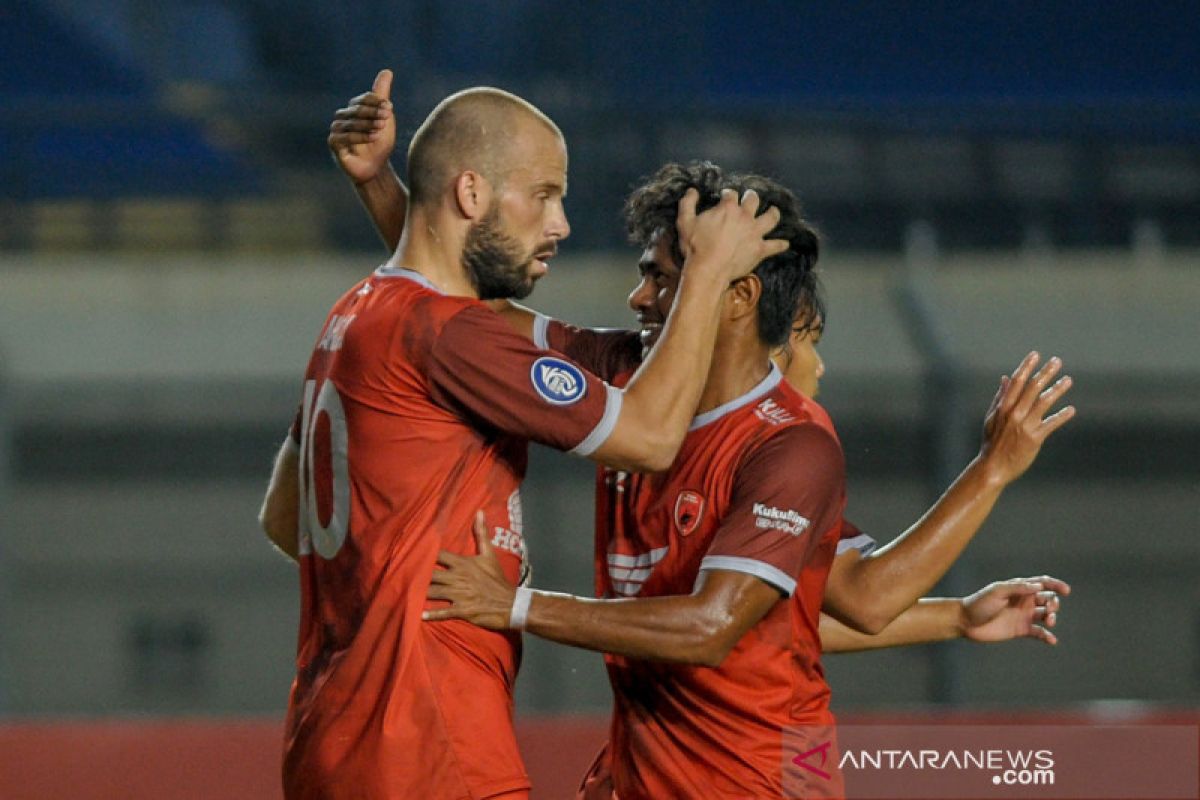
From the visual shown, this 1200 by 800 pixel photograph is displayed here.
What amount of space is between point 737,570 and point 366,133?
123cm

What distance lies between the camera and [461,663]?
2494 mm

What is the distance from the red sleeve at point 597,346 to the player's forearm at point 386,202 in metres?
0.39

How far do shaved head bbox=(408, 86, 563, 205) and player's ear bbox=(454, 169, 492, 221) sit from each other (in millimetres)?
14

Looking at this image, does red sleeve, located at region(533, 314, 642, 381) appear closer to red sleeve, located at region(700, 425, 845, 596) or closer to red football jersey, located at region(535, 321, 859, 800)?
red football jersey, located at region(535, 321, 859, 800)

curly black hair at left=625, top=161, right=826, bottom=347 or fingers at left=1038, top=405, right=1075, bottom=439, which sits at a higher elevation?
curly black hair at left=625, top=161, right=826, bottom=347

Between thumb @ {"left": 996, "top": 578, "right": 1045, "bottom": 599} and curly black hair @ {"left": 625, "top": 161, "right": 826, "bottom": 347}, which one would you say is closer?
curly black hair @ {"left": 625, "top": 161, "right": 826, "bottom": 347}

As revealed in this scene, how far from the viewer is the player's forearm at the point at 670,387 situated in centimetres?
245

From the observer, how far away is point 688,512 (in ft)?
8.48

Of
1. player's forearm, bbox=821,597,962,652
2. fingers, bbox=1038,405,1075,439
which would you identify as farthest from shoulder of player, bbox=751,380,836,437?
player's forearm, bbox=821,597,962,652

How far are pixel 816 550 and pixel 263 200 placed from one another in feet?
32.1

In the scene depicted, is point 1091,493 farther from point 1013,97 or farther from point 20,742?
point 1013,97

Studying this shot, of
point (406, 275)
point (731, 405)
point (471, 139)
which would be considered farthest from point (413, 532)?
point (471, 139)

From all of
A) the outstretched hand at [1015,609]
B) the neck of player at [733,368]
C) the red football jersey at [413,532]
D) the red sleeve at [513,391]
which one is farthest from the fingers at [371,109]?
the outstretched hand at [1015,609]

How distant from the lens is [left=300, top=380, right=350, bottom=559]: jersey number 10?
2531 mm
